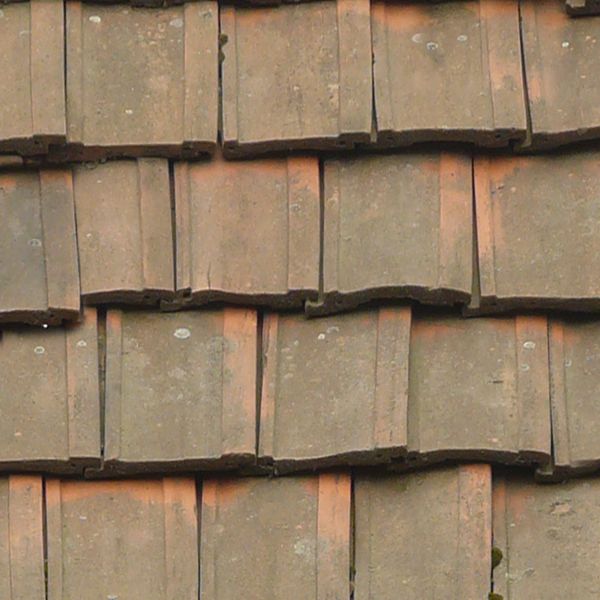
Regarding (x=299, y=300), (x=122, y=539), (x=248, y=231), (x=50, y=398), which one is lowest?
(x=122, y=539)

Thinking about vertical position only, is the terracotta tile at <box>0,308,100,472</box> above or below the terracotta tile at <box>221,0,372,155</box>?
below

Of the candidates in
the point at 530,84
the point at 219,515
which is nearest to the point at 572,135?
the point at 530,84

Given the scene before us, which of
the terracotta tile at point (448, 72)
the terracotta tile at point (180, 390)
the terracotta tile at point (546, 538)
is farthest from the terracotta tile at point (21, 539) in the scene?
the terracotta tile at point (448, 72)

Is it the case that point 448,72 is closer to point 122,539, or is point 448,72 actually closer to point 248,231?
point 248,231

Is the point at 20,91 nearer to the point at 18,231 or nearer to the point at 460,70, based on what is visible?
the point at 18,231

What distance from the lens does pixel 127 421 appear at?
4.68 meters

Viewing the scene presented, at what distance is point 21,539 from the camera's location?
15.1 ft

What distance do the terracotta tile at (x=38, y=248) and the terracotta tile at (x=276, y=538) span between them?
1.51 feet

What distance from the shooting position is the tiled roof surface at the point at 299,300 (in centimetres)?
461

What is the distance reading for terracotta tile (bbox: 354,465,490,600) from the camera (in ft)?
14.9

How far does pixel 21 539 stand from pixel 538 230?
3.72 ft

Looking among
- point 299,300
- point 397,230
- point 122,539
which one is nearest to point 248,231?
point 299,300

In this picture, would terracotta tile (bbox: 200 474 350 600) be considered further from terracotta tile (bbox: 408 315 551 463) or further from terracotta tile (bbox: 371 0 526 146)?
terracotta tile (bbox: 371 0 526 146)

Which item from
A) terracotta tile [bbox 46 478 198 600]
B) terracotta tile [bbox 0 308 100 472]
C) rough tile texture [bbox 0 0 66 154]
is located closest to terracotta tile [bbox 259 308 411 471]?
terracotta tile [bbox 46 478 198 600]
